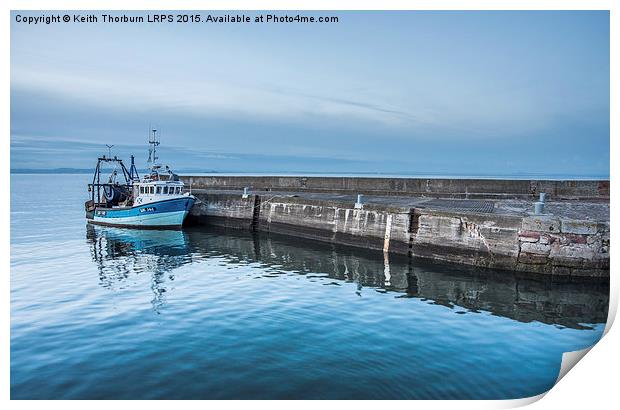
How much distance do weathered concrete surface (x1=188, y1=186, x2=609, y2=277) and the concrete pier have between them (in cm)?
3

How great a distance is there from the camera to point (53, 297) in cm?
1207

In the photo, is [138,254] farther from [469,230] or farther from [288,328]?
[469,230]

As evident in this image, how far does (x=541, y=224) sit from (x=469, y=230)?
245 cm

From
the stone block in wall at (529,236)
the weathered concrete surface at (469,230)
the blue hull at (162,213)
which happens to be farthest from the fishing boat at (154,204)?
the stone block in wall at (529,236)

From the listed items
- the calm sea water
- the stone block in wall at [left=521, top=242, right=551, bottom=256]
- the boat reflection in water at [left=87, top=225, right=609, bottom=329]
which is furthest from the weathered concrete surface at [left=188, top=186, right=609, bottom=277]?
the calm sea water

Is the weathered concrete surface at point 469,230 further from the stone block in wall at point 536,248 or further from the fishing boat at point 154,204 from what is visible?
the fishing boat at point 154,204

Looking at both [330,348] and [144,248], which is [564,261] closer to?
[330,348]

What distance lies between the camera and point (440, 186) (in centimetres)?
2489

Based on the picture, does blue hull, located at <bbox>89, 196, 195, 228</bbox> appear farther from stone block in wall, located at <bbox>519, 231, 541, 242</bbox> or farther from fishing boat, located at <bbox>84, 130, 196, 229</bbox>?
stone block in wall, located at <bbox>519, 231, 541, 242</bbox>

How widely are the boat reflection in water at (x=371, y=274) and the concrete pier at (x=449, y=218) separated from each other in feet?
2.13

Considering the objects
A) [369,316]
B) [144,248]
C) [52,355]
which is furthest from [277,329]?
[144,248]

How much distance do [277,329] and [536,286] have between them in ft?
28.7
